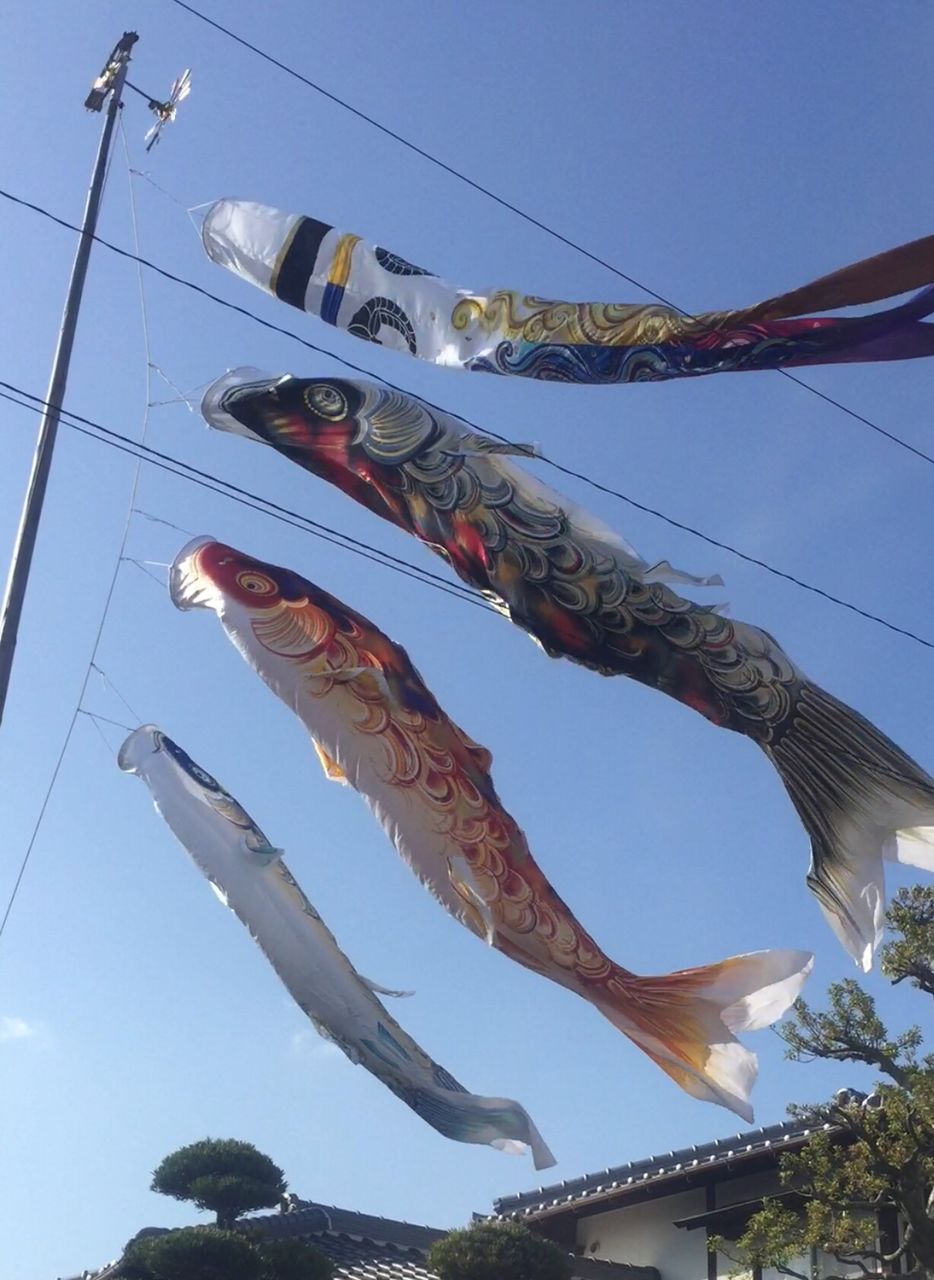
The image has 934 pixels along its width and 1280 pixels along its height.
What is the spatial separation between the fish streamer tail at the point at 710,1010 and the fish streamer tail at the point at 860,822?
361 mm

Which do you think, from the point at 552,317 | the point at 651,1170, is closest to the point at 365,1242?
the point at 651,1170

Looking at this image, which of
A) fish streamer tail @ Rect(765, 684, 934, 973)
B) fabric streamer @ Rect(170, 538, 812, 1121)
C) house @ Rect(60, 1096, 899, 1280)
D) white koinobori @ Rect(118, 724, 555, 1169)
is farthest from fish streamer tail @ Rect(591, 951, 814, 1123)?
house @ Rect(60, 1096, 899, 1280)

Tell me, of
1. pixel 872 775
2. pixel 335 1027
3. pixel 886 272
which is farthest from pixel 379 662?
pixel 886 272

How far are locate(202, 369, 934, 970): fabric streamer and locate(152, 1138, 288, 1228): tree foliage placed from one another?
7159 millimetres

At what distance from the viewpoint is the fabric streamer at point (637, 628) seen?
7.24 meters

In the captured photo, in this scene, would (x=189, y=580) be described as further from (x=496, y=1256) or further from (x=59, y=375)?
(x=496, y=1256)

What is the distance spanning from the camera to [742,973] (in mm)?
7336

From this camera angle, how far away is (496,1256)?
1222 cm

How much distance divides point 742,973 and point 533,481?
8.39ft

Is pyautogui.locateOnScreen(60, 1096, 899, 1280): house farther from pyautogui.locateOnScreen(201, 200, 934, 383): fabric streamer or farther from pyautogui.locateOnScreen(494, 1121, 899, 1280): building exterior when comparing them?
pyautogui.locateOnScreen(201, 200, 934, 383): fabric streamer

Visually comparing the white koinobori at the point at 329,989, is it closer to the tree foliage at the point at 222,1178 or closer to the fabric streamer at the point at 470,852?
the fabric streamer at the point at 470,852

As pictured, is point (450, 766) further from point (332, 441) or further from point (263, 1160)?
point (263, 1160)

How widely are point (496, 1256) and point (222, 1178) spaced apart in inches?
92.0

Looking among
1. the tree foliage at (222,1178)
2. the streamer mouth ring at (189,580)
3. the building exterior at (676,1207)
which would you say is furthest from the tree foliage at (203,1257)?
the building exterior at (676,1207)
